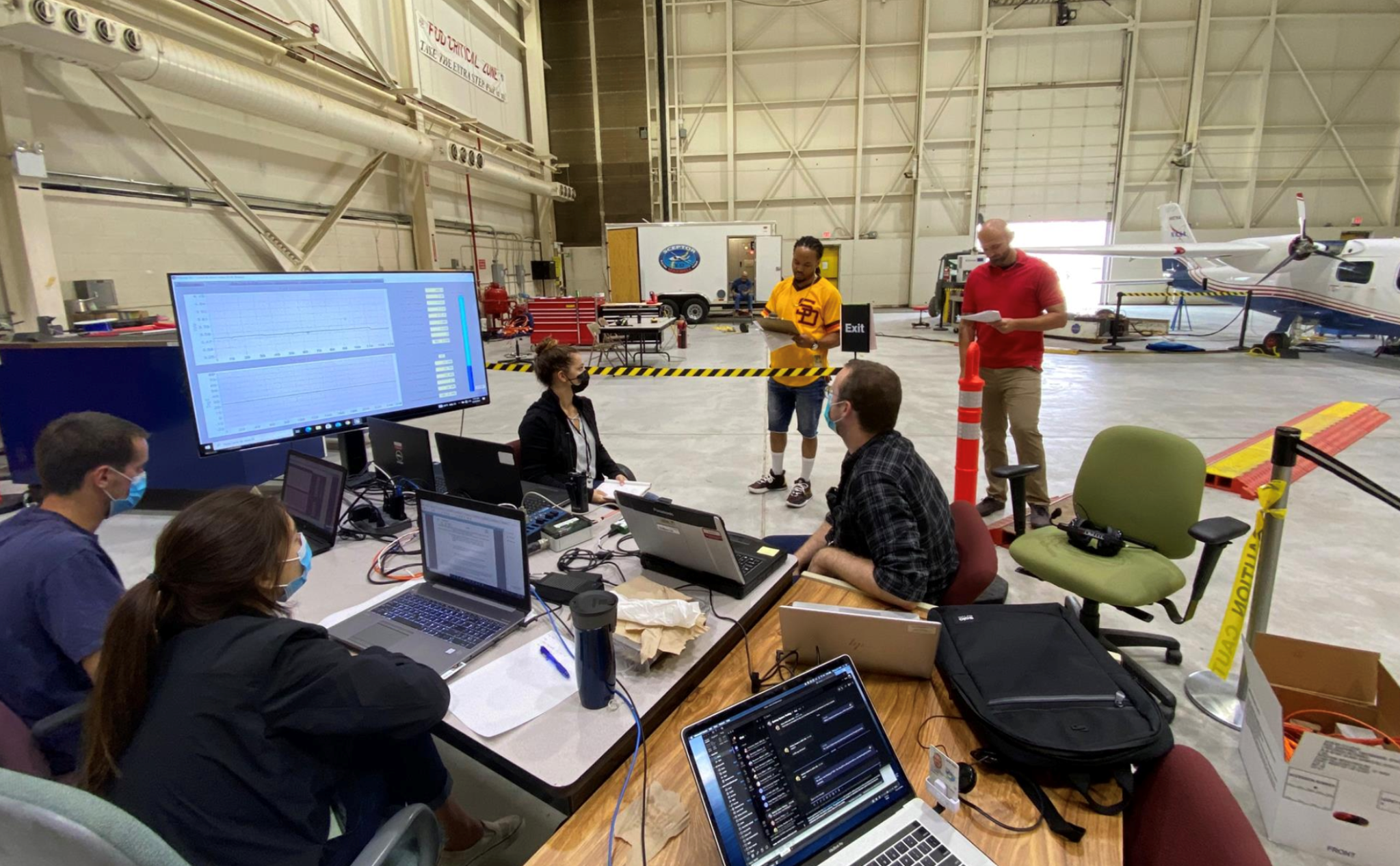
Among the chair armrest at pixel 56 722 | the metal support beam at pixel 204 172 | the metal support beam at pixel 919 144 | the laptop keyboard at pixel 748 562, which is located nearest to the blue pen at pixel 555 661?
the laptop keyboard at pixel 748 562

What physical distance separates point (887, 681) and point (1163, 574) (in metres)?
1.61

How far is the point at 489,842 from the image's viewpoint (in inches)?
81.4

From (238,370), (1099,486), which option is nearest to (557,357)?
(238,370)

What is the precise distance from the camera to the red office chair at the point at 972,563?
224cm

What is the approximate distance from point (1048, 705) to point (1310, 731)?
3.91 ft

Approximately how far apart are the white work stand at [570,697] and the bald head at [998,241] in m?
2.74

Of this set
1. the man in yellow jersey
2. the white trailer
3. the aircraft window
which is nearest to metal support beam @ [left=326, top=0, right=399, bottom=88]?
the white trailer

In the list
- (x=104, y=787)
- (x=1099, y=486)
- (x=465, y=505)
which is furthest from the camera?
(x=1099, y=486)

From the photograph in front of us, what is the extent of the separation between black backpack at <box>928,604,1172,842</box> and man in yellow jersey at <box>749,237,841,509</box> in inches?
117

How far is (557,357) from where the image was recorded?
3381 mm

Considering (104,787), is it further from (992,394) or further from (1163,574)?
(992,394)

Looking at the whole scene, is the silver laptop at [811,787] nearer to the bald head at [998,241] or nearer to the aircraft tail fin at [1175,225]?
the bald head at [998,241]

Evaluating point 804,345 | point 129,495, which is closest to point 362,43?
point 804,345

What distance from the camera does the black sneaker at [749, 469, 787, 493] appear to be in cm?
521
